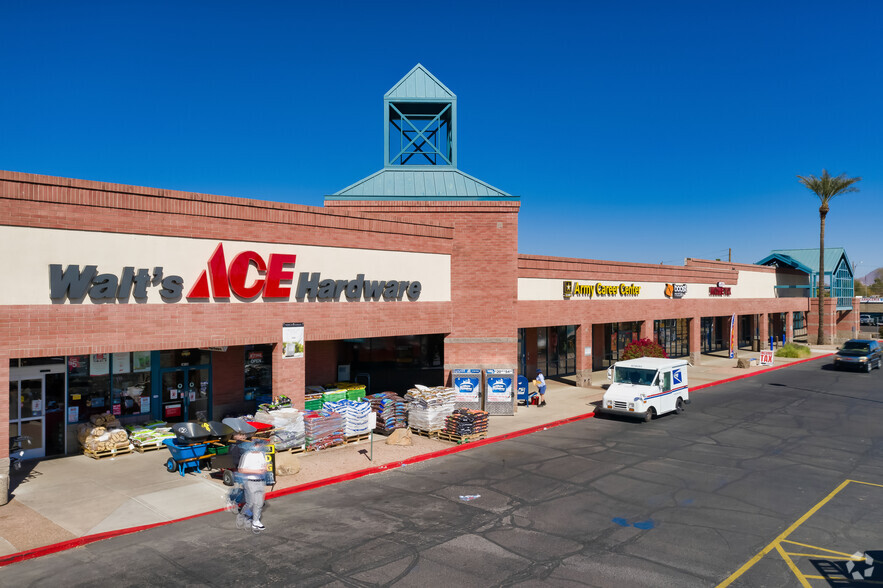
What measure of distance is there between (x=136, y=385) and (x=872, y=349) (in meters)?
43.1

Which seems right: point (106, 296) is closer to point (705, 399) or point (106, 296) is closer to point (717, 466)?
point (717, 466)

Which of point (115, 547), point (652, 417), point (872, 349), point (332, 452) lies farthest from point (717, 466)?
point (872, 349)

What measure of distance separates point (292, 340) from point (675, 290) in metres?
29.6

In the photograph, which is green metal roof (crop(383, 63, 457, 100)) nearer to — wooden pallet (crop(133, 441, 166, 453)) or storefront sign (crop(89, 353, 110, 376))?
storefront sign (crop(89, 353, 110, 376))

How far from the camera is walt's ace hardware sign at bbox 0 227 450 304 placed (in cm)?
1469

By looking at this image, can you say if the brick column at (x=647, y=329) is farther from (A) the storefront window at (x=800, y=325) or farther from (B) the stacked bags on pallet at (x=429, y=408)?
(A) the storefront window at (x=800, y=325)

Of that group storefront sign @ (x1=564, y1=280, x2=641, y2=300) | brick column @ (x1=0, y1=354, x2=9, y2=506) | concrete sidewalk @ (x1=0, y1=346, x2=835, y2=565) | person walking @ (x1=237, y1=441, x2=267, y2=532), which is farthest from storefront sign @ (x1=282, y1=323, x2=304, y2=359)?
storefront sign @ (x1=564, y1=280, x2=641, y2=300)

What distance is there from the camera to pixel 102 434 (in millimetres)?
17562

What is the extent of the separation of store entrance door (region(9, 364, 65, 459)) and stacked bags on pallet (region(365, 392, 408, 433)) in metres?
9.41

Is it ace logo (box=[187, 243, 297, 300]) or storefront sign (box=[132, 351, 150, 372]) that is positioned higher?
ace logo (box=[187, 243, 297, 300])

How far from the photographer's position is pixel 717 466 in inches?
664

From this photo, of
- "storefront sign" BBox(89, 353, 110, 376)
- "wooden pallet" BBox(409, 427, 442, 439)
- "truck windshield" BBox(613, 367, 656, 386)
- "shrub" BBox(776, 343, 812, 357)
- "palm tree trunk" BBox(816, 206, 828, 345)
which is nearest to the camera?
"storefront sign" BBox(89, 353, 110, 376)

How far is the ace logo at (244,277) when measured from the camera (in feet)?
57.7

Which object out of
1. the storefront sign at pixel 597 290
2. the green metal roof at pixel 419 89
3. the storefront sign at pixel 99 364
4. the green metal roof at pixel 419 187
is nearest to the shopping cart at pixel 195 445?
the storefront sign at pixel 99 364
